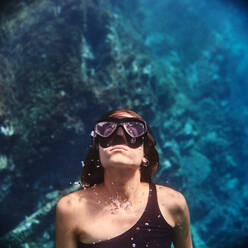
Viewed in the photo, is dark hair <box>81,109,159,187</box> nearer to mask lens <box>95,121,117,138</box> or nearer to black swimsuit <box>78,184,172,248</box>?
mask lens <box>95,121,117,138</box>

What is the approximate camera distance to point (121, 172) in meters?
1.89

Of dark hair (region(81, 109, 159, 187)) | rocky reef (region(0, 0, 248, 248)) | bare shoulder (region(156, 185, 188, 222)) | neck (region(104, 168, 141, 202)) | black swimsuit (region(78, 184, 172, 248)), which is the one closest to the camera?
black swimsuit (region(78, 184, 172, 248))

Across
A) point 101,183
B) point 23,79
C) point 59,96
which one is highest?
point 23,79

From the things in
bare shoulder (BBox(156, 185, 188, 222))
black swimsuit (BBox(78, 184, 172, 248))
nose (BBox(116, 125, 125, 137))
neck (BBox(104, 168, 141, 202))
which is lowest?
black swimsuit (BBox(78, 184, 172, 248))

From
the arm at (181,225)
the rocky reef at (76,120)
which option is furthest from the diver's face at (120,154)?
the rocky reef at (76,120)

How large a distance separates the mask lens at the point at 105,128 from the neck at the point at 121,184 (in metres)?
0.35

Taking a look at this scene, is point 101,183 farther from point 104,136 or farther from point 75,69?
point 75,69

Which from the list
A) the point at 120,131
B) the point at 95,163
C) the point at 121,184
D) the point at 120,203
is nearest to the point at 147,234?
the point at 120,203

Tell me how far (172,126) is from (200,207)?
418 centimetres

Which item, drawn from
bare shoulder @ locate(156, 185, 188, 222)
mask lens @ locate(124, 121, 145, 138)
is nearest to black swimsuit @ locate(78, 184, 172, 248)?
bare shoulder @ locate(156, 185, 188, 222)

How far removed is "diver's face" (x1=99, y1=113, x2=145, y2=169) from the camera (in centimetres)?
179

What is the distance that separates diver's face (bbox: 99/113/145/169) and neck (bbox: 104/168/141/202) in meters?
0.12

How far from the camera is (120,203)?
1.99m

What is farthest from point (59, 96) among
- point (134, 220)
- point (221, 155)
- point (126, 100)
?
point (221, 155)
